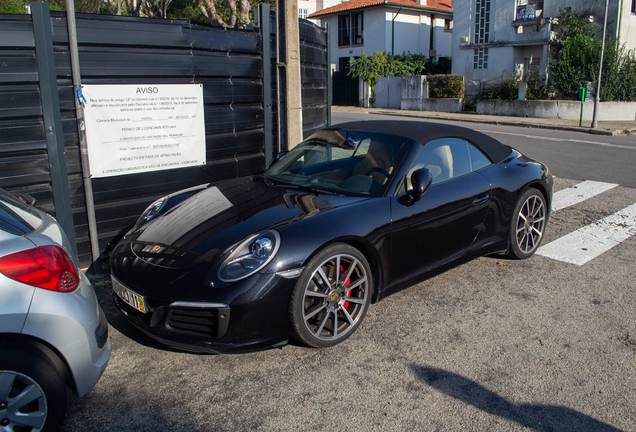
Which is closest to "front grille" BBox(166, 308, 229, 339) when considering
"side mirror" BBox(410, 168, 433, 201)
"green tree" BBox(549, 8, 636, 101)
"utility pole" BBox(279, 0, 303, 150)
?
"side mirror" BBox(410, 168, 433, 201)

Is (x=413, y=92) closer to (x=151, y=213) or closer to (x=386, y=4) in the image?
(x=386, y=4)

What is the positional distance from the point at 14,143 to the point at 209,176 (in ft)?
6.54

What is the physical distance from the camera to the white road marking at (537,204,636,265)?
565 centimetres

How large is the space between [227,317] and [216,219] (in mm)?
926

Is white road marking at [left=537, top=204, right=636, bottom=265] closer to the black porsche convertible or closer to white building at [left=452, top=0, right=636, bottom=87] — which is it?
the black porsche convertible

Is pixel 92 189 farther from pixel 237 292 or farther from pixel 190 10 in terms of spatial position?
pixel 190 10

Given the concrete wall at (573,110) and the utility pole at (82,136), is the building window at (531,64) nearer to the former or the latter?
the concrete wall at (573,110)

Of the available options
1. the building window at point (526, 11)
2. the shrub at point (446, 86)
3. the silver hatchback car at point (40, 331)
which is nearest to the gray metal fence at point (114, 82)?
the silver hatchback car at point (40, 331)

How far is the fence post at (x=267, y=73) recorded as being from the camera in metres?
6.35

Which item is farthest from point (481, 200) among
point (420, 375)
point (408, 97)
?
point (408, 97)

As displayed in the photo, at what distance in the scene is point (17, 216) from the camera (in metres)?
2.94

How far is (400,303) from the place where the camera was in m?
4.51

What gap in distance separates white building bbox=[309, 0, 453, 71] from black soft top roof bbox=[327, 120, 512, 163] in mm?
35284

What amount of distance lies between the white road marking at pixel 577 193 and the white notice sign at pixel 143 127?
5.02 meters
